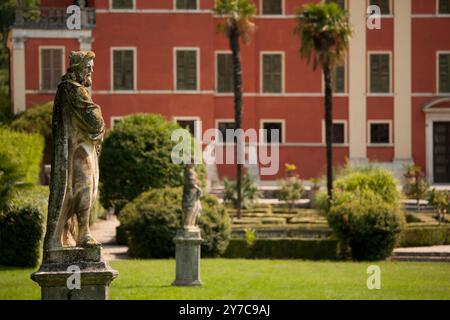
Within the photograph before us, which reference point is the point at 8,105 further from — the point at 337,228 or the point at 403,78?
the point at 337,228

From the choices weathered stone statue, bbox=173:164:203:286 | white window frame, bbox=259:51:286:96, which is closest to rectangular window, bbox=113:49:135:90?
white window frame, bbox=259:51:286:96

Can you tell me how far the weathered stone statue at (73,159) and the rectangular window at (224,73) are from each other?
109ft

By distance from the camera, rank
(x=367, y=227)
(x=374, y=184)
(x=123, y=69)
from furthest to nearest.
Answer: (x=123, y=69)
(x=374, y=184)
(x=367, y=227)

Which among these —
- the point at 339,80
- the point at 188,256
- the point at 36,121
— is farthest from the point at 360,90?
the point at 188,256

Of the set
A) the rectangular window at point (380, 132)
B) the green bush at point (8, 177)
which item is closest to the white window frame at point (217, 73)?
the rectangular window at point (380, 132)

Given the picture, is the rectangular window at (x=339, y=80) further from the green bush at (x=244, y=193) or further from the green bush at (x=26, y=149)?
the green bush at (x=26, y=149)

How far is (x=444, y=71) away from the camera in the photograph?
1721 inches

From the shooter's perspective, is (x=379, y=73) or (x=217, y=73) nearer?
(x=217, y=73)

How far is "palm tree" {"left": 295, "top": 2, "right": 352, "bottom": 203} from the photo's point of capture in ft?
122

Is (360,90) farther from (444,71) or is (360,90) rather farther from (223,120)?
(223,120)

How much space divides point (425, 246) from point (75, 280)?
753 inches

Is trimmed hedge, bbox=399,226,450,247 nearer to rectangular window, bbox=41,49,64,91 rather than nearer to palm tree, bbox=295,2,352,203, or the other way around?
palm tree, bbox=295,2,352,203

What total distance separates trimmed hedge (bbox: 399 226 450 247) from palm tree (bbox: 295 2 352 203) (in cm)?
873

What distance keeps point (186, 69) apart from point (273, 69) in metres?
3.23
